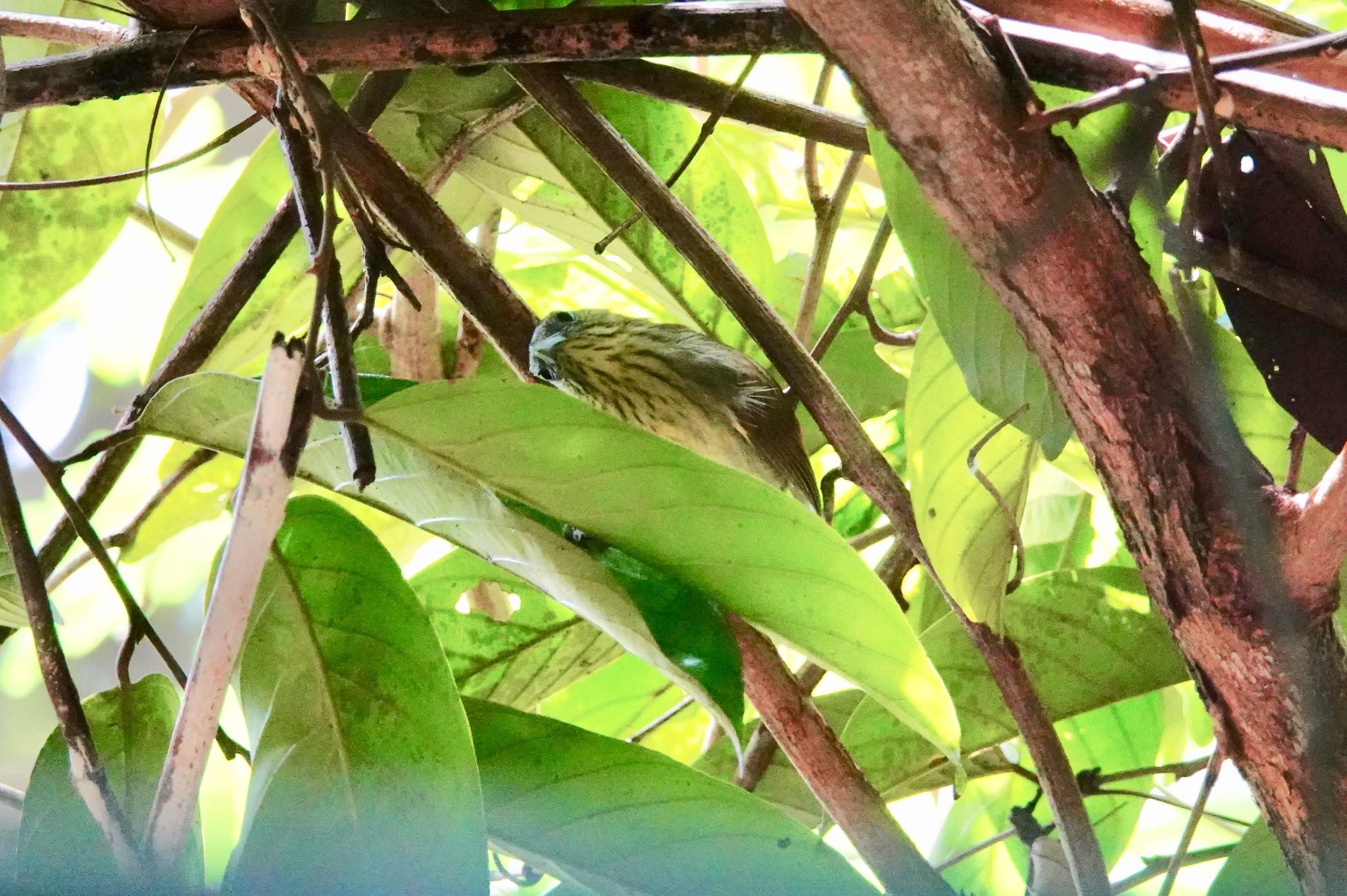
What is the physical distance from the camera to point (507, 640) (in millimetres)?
1054

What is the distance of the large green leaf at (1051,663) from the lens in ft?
2.97

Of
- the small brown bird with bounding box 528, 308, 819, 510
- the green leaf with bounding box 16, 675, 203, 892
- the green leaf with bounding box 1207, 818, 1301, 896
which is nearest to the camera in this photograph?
the green leaf with bounding box 16, 675, 203, 892

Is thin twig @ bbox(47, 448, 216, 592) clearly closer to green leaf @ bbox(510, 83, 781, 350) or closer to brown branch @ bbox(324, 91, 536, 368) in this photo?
brown branch @ bbox(324, 91, 536, 368)

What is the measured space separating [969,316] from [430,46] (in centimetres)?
36

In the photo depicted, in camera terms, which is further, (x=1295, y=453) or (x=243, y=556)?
(x=1295, y=453)

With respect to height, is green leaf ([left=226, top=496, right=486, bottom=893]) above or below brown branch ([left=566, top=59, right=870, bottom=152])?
below

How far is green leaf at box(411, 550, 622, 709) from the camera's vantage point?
1.04 m

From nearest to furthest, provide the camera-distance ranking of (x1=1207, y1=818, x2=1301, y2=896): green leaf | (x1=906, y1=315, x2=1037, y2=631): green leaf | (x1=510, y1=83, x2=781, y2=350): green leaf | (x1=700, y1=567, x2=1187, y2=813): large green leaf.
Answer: (x1=1207, y1=818, x2=1301, y2=896): green leaf < (x1=906, y1=315, x2=1037, y2=631): green leaf < (x1=700, y1=567, x2=1187, y2=813): large green leaf < (x1=510, y1=83, x2=781, y2=350): green leaf

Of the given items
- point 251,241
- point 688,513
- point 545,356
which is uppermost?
point 251,241

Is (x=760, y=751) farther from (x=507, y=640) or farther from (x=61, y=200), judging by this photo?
(x=61, y=200)

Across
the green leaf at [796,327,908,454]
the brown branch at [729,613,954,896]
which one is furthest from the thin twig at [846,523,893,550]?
the brown branch at [729,613,954,896]

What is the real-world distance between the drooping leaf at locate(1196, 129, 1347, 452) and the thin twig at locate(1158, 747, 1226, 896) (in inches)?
8.0

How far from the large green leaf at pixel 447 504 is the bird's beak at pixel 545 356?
0.76 feet

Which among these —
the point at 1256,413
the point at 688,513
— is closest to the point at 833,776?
the point at 688,513
